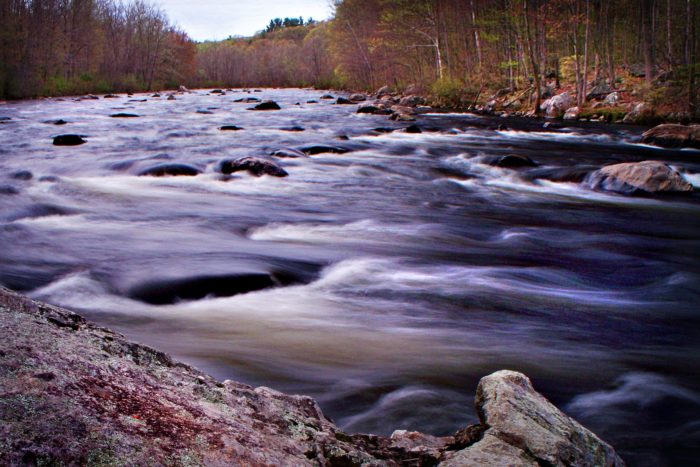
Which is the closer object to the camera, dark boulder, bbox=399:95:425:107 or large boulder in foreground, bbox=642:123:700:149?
large boulder in foreground, bbox=642:123:700:149

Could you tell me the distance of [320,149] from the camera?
40.2 ft

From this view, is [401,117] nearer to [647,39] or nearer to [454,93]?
[454,93]

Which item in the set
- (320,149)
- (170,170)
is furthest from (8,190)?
(320,149)

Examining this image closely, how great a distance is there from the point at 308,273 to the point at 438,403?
7.30 feet

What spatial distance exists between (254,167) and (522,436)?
330 inches

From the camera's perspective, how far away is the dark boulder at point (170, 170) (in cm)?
922

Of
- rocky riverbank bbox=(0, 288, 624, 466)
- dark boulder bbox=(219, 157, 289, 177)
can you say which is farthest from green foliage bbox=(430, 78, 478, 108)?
rocky riverbank bbox=(0, 288, 624, 466)

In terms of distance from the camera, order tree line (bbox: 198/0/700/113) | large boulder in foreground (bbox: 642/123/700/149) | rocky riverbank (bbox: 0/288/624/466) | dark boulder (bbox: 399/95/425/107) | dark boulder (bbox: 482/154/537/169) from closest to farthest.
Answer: rocky riverbank (bbox: 0/288/624/466)
dark boulder (bbox: 482/154/537/169)
large boulder in foreground (bbox: 642/123/700/149)
tree line (bbox: 198/0/700/113)
dark boulder (bbox: 399/95/425/107)

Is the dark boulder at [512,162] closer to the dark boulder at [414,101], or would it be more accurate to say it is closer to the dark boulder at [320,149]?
the dark boulder at [320,149]

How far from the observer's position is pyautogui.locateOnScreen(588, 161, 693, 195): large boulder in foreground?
811 cm

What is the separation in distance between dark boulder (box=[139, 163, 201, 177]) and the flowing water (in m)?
0.29

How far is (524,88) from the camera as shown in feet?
91.9

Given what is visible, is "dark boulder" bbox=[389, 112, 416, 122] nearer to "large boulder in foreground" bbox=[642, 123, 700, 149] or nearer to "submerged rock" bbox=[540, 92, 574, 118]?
"submerged rock" bbox=[540, 92, 574, 118]

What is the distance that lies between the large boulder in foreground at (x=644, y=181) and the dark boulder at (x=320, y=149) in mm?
5431
